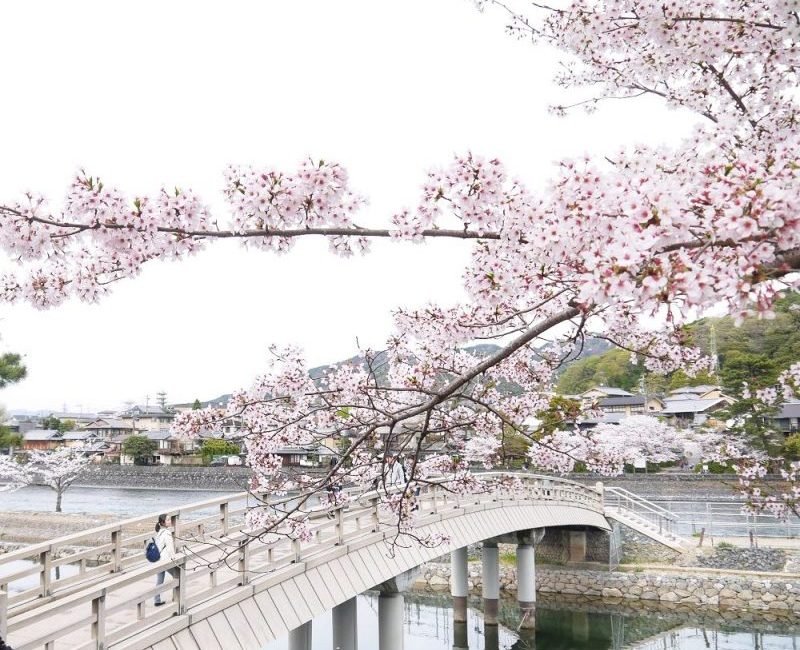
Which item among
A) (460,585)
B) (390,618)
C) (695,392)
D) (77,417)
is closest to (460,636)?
(460,585)

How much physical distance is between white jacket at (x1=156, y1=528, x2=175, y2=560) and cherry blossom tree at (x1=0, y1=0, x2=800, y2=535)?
121 cm

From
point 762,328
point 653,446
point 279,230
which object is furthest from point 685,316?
point 762,328

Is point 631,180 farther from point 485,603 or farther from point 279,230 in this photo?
point 485,603

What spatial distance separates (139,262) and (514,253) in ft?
7.86

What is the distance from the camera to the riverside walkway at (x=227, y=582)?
6.25m

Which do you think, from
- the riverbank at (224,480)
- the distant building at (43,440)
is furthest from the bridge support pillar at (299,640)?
the distant building at (43,440)

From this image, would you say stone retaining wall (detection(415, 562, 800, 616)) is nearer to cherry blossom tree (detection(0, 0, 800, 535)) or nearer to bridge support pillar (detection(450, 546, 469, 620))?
bridge support pillar (detection(450, 546, 469, 620))

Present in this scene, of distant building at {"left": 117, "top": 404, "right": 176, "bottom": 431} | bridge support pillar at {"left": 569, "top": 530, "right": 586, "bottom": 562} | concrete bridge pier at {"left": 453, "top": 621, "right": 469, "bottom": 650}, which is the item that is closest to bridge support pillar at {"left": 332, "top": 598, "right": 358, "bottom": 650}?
concrete bridge pier at {"left": 453, "top": 621, "right": 469, "bottom": 650}

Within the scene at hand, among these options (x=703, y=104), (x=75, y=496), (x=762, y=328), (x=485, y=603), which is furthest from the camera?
(x=75, y=496)

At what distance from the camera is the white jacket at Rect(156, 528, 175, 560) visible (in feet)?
26.3

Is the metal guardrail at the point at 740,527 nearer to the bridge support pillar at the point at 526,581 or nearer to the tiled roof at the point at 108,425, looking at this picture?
the bridge support pillar at the point at 526,581

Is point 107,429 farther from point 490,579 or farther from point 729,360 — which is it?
point 490,579

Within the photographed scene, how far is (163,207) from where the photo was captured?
432 centimetres

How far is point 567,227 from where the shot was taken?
9.89ft
